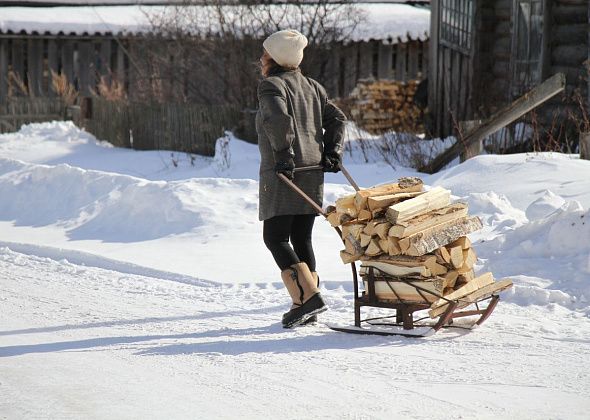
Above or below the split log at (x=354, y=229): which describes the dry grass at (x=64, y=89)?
above

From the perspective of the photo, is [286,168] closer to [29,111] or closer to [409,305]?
[409,305]

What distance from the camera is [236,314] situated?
7457 millimetres

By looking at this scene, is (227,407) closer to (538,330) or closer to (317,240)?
(538,330)

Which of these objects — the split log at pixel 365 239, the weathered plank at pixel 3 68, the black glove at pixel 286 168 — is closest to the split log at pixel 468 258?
the split log at pixel 365 239

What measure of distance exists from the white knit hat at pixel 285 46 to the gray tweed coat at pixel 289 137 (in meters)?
0.08

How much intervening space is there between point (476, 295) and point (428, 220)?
51cm

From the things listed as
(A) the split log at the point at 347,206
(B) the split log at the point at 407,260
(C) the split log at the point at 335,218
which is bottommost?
(B) the split log at the point at 407,260

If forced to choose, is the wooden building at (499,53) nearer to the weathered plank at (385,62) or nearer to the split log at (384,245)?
the weathered plank at (385,62)

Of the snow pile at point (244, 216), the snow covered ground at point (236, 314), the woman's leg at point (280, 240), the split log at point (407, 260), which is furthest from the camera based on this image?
the snow pile at point (244, 216)

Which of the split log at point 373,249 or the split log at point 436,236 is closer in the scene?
the split log at point 436,236

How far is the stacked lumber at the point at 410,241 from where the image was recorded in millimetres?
6617

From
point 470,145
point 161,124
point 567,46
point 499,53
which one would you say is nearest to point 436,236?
point 470,145

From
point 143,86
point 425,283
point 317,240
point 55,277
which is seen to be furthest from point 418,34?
point 425,283

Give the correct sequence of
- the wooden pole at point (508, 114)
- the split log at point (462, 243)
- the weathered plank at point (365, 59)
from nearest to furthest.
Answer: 1. the split log at point (462, 243)
2. the wooden pole at point (508, 114)
3. the weathered plank at point (365, 59)
